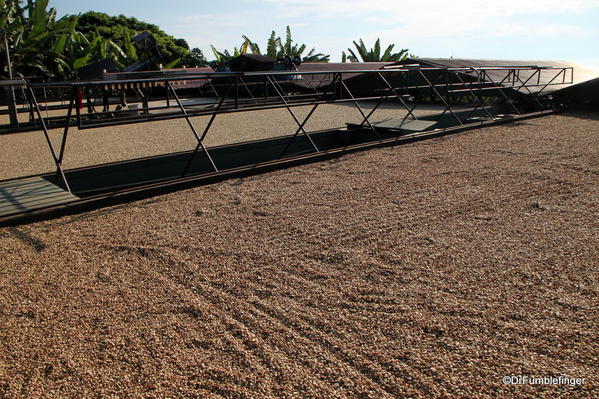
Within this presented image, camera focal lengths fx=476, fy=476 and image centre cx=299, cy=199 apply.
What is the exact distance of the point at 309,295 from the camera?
2.77 meters

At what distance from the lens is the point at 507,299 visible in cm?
268

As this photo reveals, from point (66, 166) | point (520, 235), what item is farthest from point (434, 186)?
point (66, 166)

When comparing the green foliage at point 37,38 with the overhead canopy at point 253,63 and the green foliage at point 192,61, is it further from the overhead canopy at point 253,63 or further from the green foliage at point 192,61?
the green foliage at point 192,61

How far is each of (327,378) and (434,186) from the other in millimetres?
3369

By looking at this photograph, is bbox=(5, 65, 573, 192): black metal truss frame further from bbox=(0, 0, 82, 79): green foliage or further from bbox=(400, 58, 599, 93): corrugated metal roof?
bbox=(0, 0, 82, 79): green foliage

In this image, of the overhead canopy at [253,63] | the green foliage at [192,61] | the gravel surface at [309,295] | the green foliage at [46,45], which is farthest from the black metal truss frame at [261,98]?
the green foliage at [192,61]

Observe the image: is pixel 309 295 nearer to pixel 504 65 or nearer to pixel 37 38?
pixel 504 65

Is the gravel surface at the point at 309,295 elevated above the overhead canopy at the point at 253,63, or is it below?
below

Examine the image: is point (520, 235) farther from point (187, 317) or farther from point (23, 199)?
point (23, 199)

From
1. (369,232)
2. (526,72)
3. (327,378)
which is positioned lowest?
(327,378)

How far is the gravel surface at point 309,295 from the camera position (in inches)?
82.2

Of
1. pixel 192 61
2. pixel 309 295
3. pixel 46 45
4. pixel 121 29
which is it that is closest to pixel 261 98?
pixel 309 295

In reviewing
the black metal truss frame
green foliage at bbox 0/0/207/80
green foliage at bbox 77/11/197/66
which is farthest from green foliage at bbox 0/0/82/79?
green foliage at bbox 77/11/197/66

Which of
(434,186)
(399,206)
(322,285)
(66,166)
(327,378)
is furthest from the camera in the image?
(66,166)
